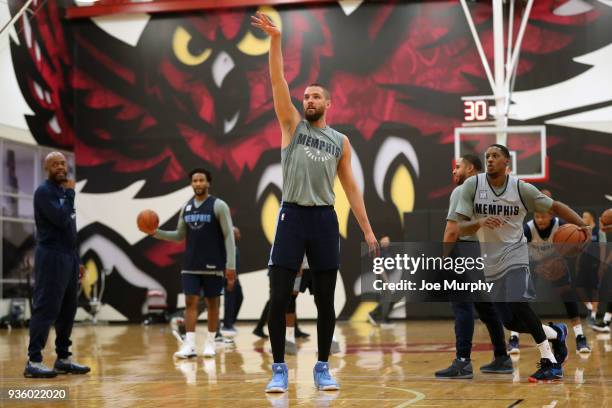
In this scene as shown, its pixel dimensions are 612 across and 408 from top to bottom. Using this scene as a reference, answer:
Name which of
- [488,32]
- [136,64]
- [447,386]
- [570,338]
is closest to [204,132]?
[136,64]

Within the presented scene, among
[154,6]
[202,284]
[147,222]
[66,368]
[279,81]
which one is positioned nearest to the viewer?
[279,81]

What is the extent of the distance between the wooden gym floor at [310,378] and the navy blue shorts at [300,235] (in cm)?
89

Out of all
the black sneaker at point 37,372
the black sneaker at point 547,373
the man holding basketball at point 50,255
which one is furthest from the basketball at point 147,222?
the black sneaker at point 547,373

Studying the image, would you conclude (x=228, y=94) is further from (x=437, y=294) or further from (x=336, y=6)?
(x=437, y=294)

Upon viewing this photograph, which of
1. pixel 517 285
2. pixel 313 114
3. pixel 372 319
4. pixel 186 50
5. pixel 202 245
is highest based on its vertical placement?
pixel 186 50

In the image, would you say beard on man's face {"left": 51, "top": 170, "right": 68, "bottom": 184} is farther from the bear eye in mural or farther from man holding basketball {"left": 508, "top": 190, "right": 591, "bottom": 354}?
the bear eye in mural

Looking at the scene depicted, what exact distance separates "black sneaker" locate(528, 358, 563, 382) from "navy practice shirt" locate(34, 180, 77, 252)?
3.99 metres

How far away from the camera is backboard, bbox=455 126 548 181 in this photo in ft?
47.9

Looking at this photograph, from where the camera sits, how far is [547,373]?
21.5 feet

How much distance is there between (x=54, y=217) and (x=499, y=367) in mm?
3904

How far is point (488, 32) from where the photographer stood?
18.3 metres

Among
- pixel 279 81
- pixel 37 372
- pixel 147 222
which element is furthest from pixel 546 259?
pixel 37 372

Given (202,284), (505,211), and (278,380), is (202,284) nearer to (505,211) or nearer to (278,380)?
(278,380)

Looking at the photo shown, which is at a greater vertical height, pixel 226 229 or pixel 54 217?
pixel 54 217
